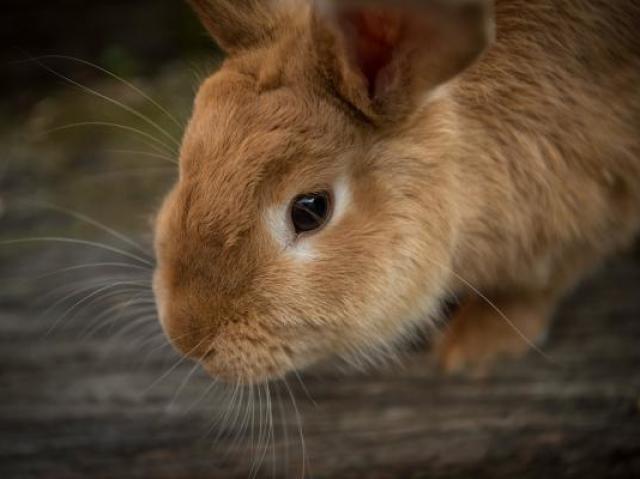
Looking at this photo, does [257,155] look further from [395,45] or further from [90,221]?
[90,221]

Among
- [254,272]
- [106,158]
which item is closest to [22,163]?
[106,158]

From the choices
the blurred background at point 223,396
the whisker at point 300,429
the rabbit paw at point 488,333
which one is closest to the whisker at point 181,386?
the blurred background at point 223,396

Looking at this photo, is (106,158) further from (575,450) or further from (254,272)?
(575,450)

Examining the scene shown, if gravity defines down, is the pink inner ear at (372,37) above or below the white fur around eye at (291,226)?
above

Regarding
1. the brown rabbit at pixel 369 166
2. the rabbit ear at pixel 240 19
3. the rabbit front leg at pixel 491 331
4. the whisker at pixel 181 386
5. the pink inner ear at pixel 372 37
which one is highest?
the rabbit ear at pixel 240 19

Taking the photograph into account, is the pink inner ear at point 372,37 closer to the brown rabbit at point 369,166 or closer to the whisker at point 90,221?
the brown rabbit at point 369,166

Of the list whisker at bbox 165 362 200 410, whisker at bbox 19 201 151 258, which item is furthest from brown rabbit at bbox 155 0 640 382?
whisker at bbox 19 201 151 258

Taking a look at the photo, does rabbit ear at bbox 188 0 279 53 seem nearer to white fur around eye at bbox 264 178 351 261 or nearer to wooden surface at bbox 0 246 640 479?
white fur around eye at bbox 264 178 351 261
